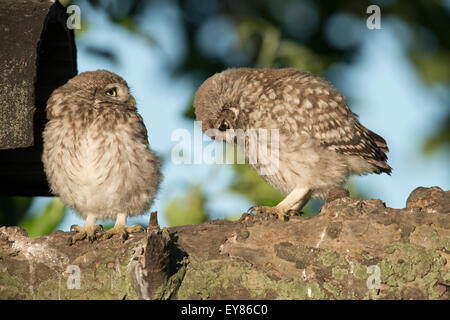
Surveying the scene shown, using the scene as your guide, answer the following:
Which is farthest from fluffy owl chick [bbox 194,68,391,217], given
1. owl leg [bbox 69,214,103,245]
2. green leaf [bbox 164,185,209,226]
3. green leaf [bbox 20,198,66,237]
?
green leaf [bbox 20,198,66,237]

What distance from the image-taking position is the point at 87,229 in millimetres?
5301

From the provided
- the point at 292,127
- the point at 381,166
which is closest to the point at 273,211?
the point at 292,127

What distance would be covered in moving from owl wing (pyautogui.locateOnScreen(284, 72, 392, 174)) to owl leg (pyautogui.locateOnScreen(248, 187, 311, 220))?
45cm

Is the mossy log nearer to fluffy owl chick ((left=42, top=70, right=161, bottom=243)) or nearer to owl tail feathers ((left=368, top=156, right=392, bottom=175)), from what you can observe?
fluffy owl chick ((left=42, top=70, right=161, bottom=243))

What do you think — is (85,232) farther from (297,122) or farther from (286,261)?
(297,122)

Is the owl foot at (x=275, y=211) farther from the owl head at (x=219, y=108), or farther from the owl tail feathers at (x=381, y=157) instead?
the owl tail feathers at (x=381, y=157)

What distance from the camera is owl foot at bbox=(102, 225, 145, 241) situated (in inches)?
195

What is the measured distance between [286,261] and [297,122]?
5.23 feet

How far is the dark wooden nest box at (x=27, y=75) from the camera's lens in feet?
15.5

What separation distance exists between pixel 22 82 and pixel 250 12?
3332 mm

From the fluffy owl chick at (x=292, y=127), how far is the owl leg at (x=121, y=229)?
3.33 feet

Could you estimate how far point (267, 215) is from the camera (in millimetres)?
4781
